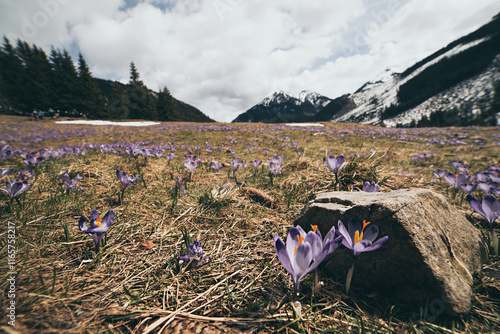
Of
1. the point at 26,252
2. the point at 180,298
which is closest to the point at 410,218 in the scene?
the point at 180,298

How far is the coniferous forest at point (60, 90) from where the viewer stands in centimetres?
3831

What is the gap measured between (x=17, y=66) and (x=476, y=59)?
507ft

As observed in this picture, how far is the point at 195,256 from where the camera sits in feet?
4.89

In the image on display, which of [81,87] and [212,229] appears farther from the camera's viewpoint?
[81,87]

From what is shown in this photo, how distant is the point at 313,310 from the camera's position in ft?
3.93

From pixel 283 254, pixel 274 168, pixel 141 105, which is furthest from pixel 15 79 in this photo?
pixel 283 254

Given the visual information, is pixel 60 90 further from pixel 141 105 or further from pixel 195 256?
pixel 195 256

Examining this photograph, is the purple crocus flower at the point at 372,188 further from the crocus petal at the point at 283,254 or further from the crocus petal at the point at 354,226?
the crocus petal at the point at 283,254

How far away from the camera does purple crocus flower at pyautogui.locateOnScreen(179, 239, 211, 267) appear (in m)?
1.47

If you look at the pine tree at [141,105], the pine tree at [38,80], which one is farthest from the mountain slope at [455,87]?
the pine tree at [38,80]

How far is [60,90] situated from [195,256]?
61.6 m

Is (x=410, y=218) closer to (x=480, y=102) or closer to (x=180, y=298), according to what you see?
(x=180, y=298)

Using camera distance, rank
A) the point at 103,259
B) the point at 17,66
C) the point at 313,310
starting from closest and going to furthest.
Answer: the point at 313,310
the point at 103,259
the point at 17,66

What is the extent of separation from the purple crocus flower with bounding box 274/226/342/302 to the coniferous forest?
5144 cm
